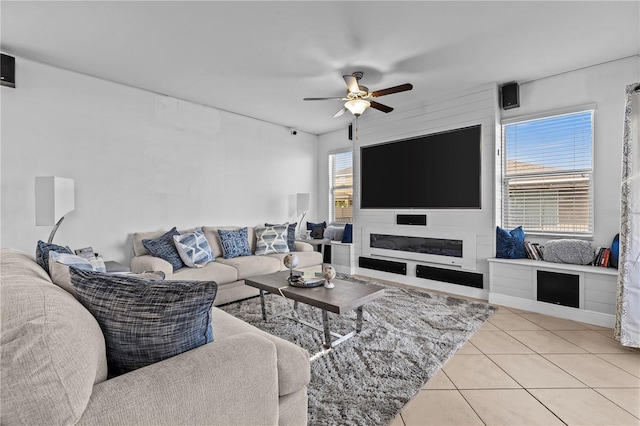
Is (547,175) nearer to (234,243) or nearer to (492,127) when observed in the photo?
(492,127)

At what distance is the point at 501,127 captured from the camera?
13.0 ft

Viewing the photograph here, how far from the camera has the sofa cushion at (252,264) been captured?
3.74 metres

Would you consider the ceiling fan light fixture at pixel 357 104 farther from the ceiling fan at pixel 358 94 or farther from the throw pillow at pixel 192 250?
the throw pillow at pixel 192 250

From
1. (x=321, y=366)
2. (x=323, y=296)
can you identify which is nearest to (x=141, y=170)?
(x=323, y=296)

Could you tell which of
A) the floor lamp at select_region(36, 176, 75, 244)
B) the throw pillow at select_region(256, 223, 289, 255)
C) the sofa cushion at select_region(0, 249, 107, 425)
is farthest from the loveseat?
the throw pillow at select_region(256, 223, 289, 255)

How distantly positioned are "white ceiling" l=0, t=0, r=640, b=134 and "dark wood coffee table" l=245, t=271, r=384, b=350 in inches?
86.8

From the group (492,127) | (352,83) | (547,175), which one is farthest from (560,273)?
(352,83)

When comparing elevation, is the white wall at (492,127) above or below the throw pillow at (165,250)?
above

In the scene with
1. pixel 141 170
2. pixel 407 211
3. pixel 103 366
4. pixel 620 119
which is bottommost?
pixel 103 366

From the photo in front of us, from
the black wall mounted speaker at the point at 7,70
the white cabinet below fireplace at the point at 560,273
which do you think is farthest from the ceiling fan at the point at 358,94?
the black wall mounted speaker at the point at 7,70

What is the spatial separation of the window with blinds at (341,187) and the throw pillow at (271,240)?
5.29ft

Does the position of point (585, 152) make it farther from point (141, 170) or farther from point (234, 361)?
point (141, 170)

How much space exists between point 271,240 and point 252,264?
2.38 ft

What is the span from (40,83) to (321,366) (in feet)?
12.7
